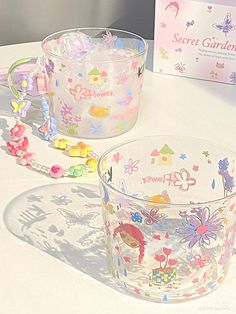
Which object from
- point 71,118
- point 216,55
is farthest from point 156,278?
point 216,55

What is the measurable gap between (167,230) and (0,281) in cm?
16

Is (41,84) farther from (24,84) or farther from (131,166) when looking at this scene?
(131,166)

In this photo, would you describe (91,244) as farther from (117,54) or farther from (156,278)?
(117,54)

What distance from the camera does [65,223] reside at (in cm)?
70

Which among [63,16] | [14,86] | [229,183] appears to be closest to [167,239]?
[229,183]

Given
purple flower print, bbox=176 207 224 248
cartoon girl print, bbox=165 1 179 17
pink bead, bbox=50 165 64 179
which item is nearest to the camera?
purple flower print, bbox=176 207 224 248

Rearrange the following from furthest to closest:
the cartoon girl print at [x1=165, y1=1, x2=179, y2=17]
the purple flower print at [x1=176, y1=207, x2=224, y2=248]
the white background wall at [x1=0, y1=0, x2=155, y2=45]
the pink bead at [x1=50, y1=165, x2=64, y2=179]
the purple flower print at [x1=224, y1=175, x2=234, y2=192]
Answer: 1. the white background wall at [x1=0, y1=0, x2=155, y2=45]
2. the cartoon girl print at [x1=165, y1=1, x2=179, y2=17]
3. the pink bead at [x1=50, y1=165, x2=64, y2=179]
4. the purple flower print at [x1=224, y1=175, x2=234, y2=192]
5. the purple flower print at [x1=176, y1=207, x2=224, y2=248]

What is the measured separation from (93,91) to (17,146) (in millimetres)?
120

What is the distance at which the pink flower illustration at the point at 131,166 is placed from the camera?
2.31 ft

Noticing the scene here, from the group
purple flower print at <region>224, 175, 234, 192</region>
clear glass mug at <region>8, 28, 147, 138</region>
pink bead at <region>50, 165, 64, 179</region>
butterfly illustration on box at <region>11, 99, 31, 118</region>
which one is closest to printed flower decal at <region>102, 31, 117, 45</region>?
clear glass mug at <region>8, 28, 147, 138</region>

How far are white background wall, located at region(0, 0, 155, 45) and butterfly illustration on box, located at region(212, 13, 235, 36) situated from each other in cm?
35

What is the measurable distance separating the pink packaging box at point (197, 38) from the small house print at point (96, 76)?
20 centimetres

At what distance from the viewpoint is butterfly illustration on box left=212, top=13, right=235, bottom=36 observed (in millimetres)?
974

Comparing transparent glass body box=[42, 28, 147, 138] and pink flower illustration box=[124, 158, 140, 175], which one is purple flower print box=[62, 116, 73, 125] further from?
pink flower illustration box=[124, 158, 140, 175]
